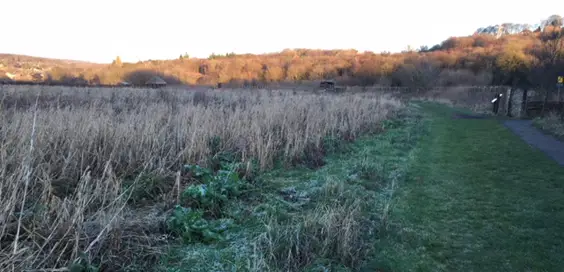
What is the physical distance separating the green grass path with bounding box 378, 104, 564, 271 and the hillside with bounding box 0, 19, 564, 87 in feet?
60.6

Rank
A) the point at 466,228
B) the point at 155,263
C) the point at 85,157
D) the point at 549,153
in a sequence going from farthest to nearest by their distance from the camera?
the point at 549,153
the point at 85,157
the point at 466,228
the point at 155,263

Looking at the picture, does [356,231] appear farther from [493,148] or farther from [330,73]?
[330,73]

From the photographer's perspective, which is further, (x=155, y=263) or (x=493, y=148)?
(x=493, y=148)

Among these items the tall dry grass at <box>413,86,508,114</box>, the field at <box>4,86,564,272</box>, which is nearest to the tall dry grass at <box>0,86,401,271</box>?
the field at <box>4,86,564,272</box>

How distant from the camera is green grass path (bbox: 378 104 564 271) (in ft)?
11.0

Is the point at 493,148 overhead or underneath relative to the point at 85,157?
underneath

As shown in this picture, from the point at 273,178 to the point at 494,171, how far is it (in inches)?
172

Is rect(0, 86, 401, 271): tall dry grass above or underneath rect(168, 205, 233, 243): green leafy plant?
above

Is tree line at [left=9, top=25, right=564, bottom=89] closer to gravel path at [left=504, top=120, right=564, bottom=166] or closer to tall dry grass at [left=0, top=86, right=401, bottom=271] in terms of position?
gravel path at [left=504, top=120, right=564, bottom=166]

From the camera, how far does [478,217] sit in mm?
4449

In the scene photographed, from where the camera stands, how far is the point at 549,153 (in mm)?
8742

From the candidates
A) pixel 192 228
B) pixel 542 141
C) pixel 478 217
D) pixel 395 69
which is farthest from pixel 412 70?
pixel 192 228

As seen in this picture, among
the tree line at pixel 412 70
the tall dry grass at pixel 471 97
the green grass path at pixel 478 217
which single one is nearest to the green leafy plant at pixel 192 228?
the green grass path at pixel 478 217

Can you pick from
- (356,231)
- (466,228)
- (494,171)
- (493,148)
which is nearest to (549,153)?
(493,148)
